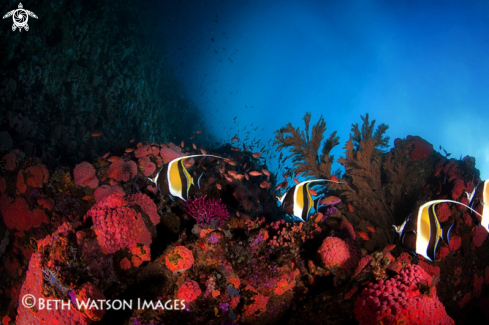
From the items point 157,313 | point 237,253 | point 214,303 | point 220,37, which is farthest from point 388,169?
point 220,37

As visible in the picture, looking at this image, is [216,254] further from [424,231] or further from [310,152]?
[310,152]

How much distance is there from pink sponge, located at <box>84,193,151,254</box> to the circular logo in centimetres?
73

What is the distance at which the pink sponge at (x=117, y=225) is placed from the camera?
111 inches

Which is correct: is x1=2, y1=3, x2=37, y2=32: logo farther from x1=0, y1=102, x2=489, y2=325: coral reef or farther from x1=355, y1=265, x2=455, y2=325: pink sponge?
x1=355, y1=265, x2=455, y2=325: pink sponge

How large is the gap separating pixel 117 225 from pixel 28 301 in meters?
1.06

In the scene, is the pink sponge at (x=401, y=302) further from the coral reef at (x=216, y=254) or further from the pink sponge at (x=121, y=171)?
the pink sponge at (x=121, y=171)

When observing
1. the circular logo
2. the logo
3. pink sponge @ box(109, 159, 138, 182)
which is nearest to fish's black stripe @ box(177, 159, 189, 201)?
the circular logo

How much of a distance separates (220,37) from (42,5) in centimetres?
5451

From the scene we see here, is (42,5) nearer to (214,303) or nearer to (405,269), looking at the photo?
(214,303)

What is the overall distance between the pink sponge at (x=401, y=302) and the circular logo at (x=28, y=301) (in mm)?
3591

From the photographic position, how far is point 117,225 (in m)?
2.86

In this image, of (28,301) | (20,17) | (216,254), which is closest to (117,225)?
(28,301)

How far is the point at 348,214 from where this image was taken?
17.6 feet

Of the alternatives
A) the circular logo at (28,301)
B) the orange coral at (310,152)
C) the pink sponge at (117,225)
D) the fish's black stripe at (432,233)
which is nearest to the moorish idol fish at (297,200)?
the fish's black stripe at (432,233)
